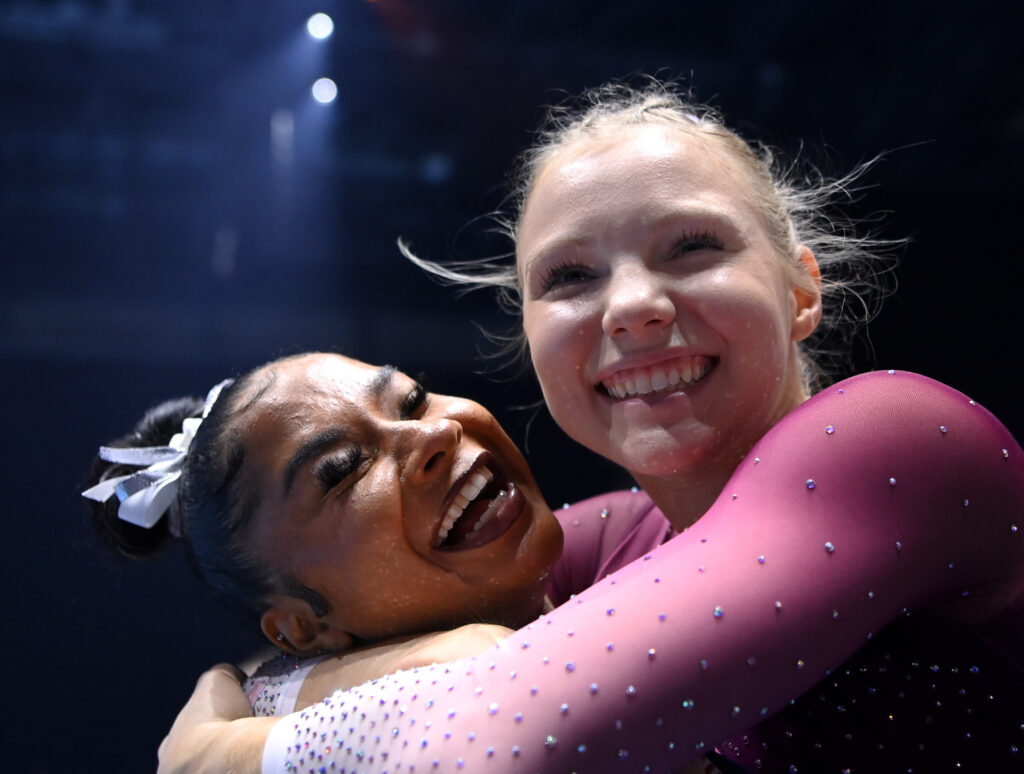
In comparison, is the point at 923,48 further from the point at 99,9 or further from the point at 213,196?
the point at 99,9

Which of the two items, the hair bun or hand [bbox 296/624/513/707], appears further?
the hair bun

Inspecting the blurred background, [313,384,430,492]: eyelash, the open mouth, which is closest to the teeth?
the open mouth

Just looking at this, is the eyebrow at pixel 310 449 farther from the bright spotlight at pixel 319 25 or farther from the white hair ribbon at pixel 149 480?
the bright spotlight at pixel 319 25

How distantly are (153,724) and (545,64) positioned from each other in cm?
124

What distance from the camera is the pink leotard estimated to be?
57 centimetres

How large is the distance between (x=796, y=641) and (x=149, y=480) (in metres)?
0.75

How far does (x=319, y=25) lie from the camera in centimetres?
146

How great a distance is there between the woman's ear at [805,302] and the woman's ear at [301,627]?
0.56 meters

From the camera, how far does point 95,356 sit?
143 centimetres

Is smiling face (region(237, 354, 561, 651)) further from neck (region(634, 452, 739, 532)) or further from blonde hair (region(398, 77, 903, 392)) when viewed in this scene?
blonde hair (region(398, 77, 903, 392))

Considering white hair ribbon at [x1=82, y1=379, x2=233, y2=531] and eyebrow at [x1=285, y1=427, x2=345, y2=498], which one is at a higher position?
eyebrow at [x1=285, y1=427, x2=345, y2=498]

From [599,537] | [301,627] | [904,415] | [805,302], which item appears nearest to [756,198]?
[805,302]

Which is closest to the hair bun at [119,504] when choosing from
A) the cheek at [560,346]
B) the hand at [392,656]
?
the hand at [392,656]

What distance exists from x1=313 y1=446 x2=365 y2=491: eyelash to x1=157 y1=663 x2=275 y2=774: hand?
224 millimetres
